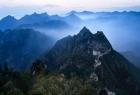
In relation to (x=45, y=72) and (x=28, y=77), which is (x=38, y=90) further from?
(x=45, y=72)

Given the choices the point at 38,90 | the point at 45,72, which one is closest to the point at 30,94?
the point at 38,90

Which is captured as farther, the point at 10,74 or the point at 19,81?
the point at 10,74

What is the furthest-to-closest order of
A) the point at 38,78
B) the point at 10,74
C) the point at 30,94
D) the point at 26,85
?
the point at 10,74
the point at 38,78
the point at 26,85
the point at 30,94

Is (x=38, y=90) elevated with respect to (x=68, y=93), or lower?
elevated

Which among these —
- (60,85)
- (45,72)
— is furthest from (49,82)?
(45,72)

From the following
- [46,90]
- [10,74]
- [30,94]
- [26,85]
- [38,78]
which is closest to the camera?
[30,94]

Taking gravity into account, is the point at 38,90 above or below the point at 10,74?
above

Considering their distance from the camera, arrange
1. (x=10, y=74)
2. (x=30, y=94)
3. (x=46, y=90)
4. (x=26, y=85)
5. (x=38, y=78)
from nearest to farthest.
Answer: (x=30, y=94) → (x=46, y=90) → (x=26, y=85) → (x=38, y=78) → (x=10, y=74)

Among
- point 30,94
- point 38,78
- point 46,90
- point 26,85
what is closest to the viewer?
point 30,94

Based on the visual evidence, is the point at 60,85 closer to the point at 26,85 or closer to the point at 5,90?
the point at 26,85
